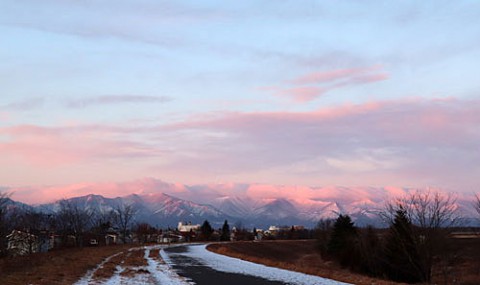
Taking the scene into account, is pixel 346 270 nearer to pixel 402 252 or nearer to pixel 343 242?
pixel 343 242

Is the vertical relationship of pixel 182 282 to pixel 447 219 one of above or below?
below

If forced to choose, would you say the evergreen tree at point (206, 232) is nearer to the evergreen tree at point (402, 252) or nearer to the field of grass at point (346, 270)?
the field of grass at point (346, 270)

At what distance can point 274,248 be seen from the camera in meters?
105

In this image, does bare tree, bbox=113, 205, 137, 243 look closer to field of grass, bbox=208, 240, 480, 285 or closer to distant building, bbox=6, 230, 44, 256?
distant building, bbox=6, 230, 44, 256

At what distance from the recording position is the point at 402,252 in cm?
3900

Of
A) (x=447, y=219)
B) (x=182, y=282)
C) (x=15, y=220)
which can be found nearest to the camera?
(x=182, y=282)

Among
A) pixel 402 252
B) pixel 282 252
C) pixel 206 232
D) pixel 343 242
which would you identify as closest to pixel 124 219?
pixel 206 232

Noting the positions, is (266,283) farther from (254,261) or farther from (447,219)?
(254,261)

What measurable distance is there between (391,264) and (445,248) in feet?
27.9

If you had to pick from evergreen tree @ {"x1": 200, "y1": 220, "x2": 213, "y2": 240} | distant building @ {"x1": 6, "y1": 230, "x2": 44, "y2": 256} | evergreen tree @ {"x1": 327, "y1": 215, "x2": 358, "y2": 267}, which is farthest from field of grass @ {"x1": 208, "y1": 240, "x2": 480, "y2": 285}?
evergreen tree @ {"x1": 200, "y1": 220, "x2": 213, "y2": 240}

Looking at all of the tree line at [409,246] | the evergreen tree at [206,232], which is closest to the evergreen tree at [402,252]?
the tree line at [409,246]

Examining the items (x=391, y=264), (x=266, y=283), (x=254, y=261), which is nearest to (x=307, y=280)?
(x=266, y=283)

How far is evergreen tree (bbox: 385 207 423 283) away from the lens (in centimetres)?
3453

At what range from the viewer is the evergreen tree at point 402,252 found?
34531mm
